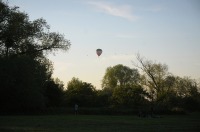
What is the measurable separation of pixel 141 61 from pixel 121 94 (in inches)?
454

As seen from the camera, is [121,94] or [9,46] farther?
[121,94]

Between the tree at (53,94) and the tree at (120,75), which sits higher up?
the tree at (120,75)

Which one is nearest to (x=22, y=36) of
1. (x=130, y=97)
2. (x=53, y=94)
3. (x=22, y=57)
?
(x=22, y=57)

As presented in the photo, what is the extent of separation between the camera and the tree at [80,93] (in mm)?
76812

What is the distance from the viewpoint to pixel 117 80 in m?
114

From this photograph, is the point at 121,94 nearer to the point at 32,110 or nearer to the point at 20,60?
the point at 32,110

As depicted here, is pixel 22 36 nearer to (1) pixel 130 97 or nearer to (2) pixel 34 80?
(2) pixel 34 80

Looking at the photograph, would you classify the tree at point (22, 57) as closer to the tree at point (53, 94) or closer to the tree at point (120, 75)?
the tree at point (53, 94)

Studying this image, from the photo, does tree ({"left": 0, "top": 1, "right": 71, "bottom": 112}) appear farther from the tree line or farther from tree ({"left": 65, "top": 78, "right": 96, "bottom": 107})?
tree ({"left": 65, "top": 78, "right": 96, "bottom": 107})

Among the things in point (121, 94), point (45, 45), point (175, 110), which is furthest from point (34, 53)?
point (175, 110)

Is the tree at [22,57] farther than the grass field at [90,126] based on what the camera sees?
Yes

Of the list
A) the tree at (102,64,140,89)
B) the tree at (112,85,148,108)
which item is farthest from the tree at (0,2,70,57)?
the tree at (102,64,140,89)

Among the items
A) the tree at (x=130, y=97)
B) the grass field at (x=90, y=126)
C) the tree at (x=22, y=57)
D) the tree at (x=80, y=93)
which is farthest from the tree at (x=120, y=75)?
the grass field at (x=90, y=126)

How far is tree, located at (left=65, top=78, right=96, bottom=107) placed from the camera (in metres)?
76.8
